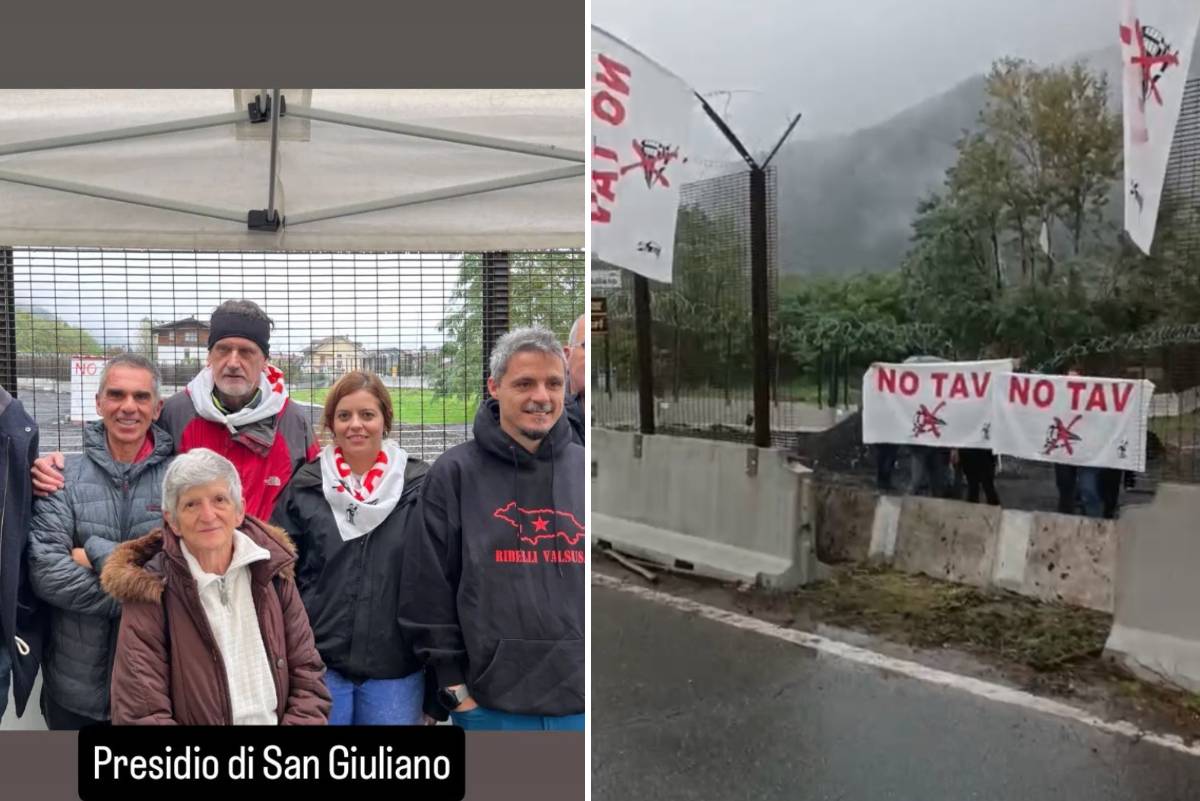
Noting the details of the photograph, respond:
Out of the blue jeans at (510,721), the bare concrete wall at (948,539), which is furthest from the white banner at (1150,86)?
the blue jeans at (510,721)

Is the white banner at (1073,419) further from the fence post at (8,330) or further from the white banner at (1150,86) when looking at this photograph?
the fence post at (8,330)

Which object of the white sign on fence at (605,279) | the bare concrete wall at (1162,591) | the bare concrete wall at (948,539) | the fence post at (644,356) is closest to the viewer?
the white sign on fence at (605,279)

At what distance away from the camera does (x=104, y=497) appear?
2387 millimetres

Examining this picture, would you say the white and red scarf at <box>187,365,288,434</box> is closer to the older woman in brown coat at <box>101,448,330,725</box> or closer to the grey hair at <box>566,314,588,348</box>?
the older woman in brown coat at <box>101,448,330,725</box>

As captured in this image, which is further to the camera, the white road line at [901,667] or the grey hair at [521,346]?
the white road line at [901,667]

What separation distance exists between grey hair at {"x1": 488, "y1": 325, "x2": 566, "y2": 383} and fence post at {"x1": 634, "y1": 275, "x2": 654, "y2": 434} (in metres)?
0.35

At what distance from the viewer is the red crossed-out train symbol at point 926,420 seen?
291cm

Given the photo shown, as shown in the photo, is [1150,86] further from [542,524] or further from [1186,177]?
[542,524]

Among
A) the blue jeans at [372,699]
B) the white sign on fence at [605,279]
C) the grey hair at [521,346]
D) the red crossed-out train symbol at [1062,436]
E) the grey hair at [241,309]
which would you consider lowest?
the blue jeans at [372,699]

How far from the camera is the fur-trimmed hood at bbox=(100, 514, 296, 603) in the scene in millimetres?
2336

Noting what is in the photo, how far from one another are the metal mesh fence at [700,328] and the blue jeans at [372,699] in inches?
39.4

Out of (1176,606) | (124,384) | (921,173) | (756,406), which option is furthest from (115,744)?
(1176,606)

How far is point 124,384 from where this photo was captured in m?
2.36

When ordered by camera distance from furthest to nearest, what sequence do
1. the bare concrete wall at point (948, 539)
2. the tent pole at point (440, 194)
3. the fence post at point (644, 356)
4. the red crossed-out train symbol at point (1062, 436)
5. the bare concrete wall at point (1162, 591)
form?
the bare concrete wall at point (948, 539)
the red crossed-out train symbol at point (1062, 436)
the bare concrete wall at point (1162, 591)
the fence post at point (644, 356)
the tent pole at point (440, 194)
